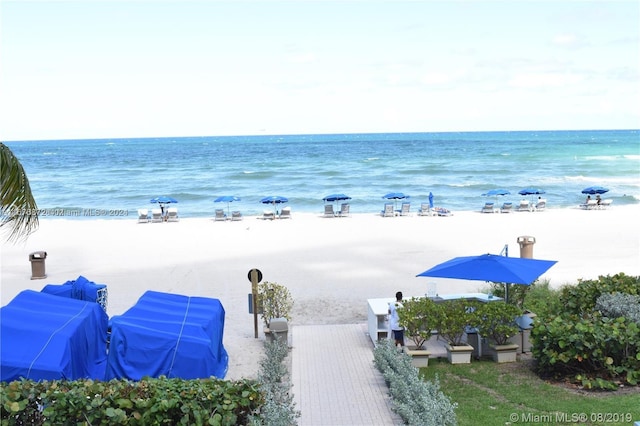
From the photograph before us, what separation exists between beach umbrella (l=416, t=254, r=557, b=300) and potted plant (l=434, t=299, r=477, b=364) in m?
0.55

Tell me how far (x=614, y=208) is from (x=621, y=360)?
28.7 m

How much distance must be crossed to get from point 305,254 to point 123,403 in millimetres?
15851

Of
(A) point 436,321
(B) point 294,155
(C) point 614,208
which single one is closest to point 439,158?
(B) point 294,155

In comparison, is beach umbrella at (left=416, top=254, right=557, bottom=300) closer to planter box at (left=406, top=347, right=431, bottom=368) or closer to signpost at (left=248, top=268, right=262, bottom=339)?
planter box at (left=406, top=347, right=431, bottom=368)

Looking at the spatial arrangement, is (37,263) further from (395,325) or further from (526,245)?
(526,245)

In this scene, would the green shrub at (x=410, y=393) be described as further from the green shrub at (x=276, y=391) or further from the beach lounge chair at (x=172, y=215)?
the beach lounge chair at (x=172, y=215)

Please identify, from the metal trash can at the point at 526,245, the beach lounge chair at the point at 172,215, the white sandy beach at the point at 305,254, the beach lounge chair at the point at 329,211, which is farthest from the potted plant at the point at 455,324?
the beach lounge chair at the point at 172,215

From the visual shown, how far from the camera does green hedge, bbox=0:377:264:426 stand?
26.1ft

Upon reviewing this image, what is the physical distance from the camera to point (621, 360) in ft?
36.0

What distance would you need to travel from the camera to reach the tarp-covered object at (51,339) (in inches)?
389

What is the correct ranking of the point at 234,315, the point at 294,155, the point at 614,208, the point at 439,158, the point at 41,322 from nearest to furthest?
the point at 41,322 → the point at 234,315 → the point at 614,208 → the point at 439,158 → the point at 294,155

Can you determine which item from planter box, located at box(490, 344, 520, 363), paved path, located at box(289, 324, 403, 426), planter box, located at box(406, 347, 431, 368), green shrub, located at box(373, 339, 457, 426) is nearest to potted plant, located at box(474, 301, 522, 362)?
planter box, located at box(490, 344, 520, 363)

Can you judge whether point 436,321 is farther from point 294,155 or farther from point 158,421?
point 294,155

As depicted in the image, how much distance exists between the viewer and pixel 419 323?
1242cm
